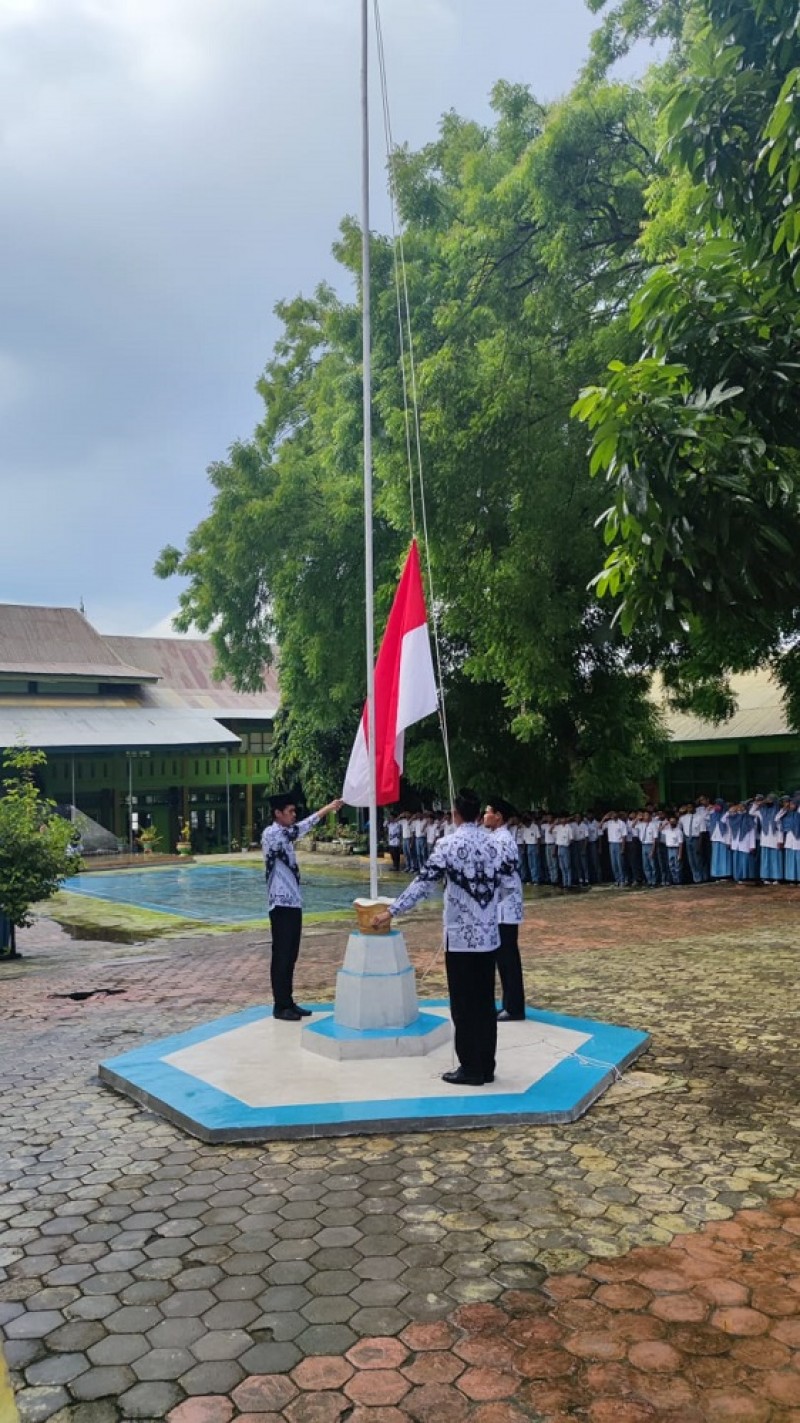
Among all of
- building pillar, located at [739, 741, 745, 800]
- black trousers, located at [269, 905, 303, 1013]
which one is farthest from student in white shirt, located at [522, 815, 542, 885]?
black trousers, located at [269, 905, 303, 1013]

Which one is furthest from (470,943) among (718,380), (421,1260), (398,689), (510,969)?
(718,380)

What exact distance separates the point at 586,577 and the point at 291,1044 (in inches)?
443

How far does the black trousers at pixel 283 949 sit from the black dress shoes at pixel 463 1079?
2034 millimetres

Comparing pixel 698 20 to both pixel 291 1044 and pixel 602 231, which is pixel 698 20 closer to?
pixel 602 231

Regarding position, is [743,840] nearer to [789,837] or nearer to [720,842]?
[720,842]

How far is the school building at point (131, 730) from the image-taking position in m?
32.5

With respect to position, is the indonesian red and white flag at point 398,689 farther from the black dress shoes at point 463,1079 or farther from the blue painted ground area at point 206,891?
the blue painted ground area at point 206,891

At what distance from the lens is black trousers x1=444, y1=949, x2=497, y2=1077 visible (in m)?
6.10

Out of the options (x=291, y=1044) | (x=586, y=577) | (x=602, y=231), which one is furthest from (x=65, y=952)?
(x=602, y=231)

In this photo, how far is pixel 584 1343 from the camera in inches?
136

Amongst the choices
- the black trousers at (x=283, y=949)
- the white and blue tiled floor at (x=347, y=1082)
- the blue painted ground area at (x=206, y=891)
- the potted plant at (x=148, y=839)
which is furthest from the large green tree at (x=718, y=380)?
the potted plant at (x=148, y=839)

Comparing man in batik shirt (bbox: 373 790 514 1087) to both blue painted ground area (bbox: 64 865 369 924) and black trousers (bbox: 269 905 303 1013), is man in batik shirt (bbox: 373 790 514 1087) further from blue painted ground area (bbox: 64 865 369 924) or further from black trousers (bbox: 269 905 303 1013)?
blue painted ground area (bbox: 64 865 369 924)

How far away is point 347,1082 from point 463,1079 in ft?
2.30

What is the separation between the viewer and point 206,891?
21.4 meters
